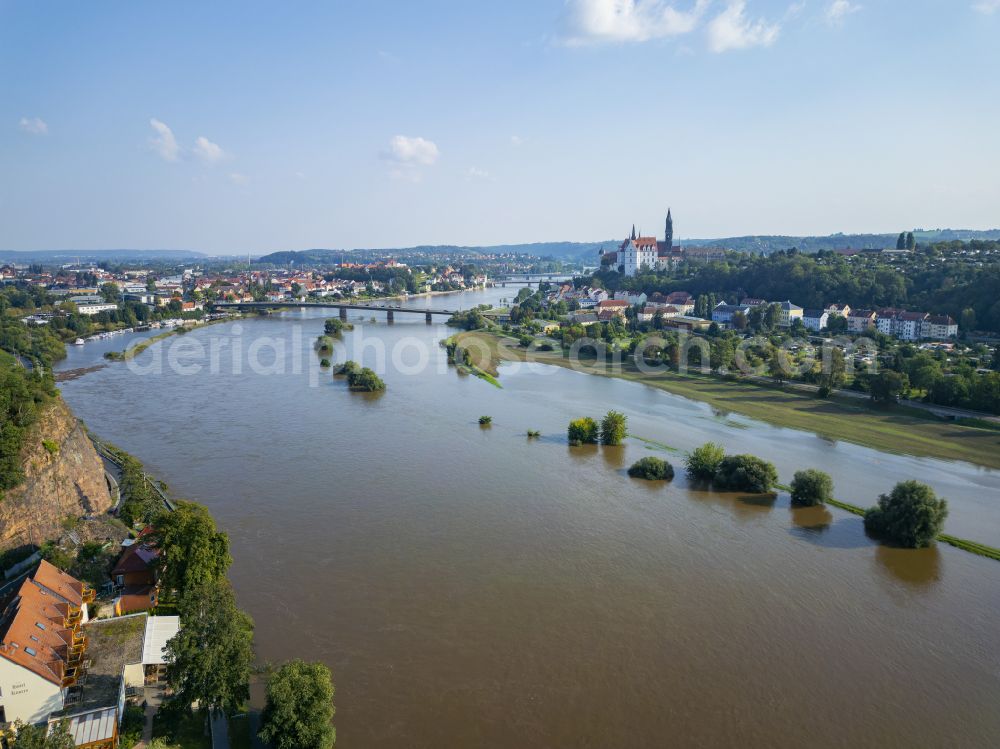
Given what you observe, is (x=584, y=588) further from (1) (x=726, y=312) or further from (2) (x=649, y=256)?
(2) (x=649, y=256)

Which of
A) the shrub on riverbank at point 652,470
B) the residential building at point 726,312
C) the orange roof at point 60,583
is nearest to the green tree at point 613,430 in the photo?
the shrub on riverbank at point 652,470

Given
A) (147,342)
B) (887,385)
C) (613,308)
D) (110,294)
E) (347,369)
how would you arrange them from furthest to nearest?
(110,294) → (613,308) → (147,342) → (347,369) → (887,385)

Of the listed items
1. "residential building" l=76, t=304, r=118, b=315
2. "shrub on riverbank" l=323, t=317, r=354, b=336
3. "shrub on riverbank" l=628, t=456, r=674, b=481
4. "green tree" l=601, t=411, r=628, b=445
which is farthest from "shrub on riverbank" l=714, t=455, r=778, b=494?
"residential building" l=76, t=304, r=118, b=315

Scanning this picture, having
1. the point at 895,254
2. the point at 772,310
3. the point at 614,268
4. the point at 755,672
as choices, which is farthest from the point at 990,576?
the point at 614,268

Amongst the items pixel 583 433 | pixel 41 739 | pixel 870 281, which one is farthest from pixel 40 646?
pixel 870 281

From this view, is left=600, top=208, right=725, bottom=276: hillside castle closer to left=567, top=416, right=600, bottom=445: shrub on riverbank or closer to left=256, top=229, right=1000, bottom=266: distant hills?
left=256, top=229, right=1000, bottom=266: distant hills

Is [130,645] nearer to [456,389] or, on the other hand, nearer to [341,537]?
[341,537]

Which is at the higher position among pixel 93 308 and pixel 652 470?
pixel 93 308
